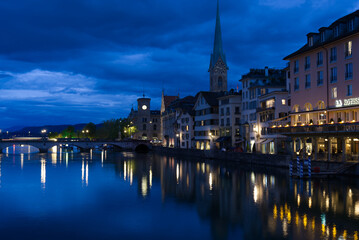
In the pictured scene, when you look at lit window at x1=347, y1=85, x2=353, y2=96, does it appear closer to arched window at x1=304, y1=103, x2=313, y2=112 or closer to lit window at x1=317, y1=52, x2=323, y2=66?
lit window at x1=317, y1=52, x2=323, y2=66

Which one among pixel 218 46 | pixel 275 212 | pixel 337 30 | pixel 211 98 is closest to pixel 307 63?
pixel 337 30

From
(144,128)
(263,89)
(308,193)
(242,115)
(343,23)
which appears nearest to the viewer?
(308,193)

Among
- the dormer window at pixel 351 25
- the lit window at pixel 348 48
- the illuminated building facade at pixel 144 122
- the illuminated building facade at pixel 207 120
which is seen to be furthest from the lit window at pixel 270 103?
the illuminated building facade at pixel 144 122

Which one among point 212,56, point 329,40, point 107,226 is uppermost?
point 212,56

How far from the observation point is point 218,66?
162750 mm

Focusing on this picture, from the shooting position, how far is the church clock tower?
16300 centimetres

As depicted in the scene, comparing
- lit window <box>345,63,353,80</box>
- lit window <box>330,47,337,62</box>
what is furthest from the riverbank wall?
lit window <box>330,47,337,62</box>

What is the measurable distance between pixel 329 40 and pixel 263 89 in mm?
27605

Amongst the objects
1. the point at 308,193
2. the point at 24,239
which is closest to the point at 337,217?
the point at 308,193

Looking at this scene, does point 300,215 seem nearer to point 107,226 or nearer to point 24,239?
point 107,226

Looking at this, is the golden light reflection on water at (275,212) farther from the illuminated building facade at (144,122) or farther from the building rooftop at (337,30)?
the illuminated building facade at (144,122)

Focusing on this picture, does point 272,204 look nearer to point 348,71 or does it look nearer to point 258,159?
point 348,71

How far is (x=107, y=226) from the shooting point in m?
25.5

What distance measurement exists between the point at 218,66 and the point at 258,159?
3946 inches
